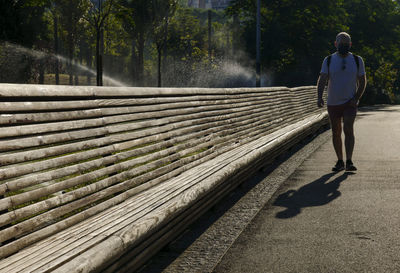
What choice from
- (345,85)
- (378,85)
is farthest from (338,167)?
(378,85)

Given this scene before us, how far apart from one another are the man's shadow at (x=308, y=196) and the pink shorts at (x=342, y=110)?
1179 mm

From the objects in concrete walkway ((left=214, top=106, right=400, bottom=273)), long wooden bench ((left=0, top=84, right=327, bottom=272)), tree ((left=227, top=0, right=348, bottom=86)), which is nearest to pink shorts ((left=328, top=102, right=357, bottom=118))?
concrete walkway ((left=214, top=106, right=400, bottom=273))

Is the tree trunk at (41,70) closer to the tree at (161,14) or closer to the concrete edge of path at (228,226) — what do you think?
the tree at (161,14)

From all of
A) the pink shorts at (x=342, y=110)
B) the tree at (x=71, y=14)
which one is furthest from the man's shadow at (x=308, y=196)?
the tree at (x=71, y=14)

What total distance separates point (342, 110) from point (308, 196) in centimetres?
237

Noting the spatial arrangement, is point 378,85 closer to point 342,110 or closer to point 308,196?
point 342,110

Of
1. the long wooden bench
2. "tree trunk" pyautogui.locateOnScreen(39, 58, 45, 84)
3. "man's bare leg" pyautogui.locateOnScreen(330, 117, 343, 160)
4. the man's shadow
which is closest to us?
the long wooden bench

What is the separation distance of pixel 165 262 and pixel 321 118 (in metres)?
11.7

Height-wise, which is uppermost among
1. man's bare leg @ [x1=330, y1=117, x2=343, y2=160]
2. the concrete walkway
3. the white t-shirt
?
the white t-shirt

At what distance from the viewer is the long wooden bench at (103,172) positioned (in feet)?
10.4

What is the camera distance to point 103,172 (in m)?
4.18

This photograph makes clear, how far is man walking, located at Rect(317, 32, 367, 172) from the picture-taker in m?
8.54

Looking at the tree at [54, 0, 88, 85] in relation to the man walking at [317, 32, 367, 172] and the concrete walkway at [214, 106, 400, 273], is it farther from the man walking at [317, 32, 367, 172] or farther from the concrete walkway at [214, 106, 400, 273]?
the concrete walkway at [214, 106, 400, 273]

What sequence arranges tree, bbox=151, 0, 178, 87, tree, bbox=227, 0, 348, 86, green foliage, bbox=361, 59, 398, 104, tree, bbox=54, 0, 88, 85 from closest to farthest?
1. tree, bbox=227, 0, 348, 86
2. green foliage, bbox=361, 59, 398, 104
3. tree, bbox=54, 0, 88, 85
4. tree, bbox=151, 0, 178, 87
